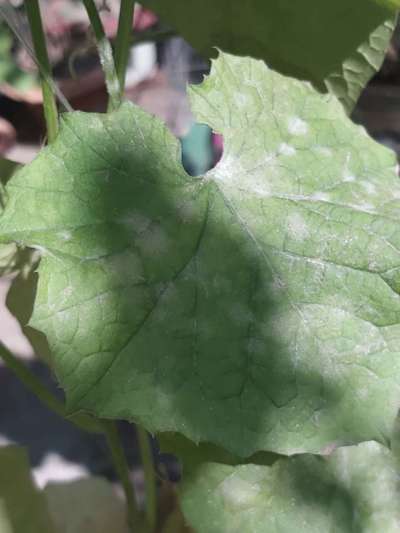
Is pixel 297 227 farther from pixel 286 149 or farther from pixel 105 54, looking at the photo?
pixel 105 54

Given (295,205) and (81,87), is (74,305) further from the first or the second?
(81,87)

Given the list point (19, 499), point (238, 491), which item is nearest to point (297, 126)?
point (238, 491)

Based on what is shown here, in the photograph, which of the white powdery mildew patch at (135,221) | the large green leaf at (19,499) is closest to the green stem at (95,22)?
the white powdery mildew patch at (135,221)

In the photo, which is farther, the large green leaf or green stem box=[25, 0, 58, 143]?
the large green leaf

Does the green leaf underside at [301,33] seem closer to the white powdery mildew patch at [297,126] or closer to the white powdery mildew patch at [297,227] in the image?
the white powdery mildew patch at [297,126]

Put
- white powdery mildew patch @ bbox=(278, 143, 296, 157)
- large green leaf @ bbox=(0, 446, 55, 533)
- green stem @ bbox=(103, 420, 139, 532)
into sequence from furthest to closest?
large green leaf @ bbox=(0, 446, 55, 533)
green stem @ bbox=(103, 420, 139, 532)
white powdery mildew patch @ bbox=(278, 143, 296, 157)

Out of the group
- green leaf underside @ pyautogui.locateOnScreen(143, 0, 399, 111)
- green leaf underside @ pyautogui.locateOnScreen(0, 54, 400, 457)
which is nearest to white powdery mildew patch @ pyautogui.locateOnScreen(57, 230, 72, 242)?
green leaf underside @ pyautogui.locateOnScreen(0, 54, 400, 457)

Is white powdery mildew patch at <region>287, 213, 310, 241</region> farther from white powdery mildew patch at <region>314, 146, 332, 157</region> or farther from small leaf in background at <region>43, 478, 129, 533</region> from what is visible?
small leaf in background at <region>43, 478, 129, 533</region>
